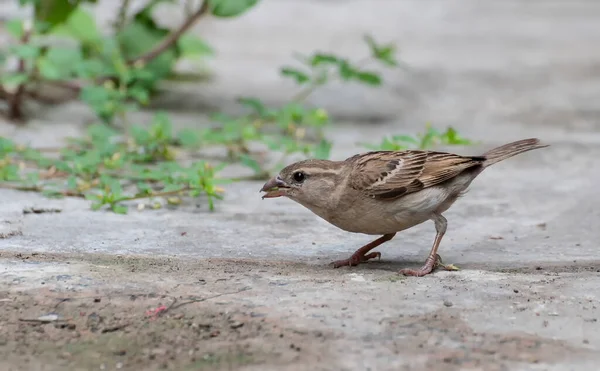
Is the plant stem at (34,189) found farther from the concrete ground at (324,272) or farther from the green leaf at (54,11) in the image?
the green leaf at (54,11)

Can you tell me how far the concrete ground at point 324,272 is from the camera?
3100 mm

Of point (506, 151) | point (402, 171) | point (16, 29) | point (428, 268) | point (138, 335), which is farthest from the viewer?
point (16, 29)

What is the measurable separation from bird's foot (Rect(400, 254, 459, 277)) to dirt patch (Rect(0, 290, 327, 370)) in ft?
2.99

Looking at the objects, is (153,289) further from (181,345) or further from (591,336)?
(591,336)

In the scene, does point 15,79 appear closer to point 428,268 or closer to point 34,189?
point 34,189

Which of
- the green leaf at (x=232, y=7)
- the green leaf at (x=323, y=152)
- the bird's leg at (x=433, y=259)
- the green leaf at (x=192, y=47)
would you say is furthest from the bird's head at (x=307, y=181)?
the green leaf at (x=192, y=47)

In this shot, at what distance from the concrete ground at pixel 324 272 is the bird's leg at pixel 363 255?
8 centimetres

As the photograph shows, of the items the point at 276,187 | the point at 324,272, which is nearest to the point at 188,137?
the point at 276,187

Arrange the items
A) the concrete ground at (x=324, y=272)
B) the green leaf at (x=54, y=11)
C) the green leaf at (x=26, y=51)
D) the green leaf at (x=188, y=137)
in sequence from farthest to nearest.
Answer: the green leaf at (x=54, y=11) < the green leaf at (x=26, y=51) < the green leaf at (x=188, y=137) < the concrete ground at (x=324, y=272)

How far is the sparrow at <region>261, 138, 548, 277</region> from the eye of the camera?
4297 mm

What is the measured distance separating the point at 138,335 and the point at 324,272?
111 centimetres

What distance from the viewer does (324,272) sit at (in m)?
4.11

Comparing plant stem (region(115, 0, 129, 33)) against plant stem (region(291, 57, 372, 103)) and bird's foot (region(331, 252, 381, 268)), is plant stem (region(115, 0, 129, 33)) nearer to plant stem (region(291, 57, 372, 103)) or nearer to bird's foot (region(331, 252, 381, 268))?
plant stem (region(291, 57, 372, 103))

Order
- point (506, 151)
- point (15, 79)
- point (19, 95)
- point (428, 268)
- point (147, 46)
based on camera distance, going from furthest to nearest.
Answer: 1. point (147, 46)
2. point (19, 95)
3. point (15, 79)
4. point (506, 151)
5. point (428, 268)
